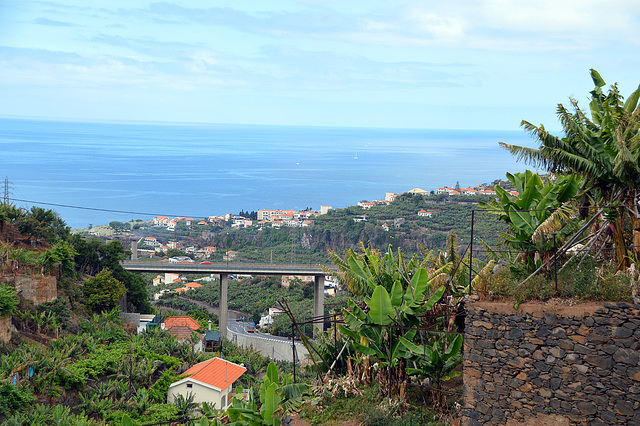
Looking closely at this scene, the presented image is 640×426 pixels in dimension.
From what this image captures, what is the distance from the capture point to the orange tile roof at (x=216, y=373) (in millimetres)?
18625

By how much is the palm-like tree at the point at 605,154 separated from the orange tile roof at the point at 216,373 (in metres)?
13.7

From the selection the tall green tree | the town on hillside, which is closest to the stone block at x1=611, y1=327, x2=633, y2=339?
the tall green tree

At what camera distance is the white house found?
1814 centimetres

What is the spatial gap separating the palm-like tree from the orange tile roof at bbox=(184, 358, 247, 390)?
13.7 meters

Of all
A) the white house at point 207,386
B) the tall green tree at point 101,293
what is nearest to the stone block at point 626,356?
the white house at point 207,386

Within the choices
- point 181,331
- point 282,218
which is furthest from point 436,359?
point 282,218

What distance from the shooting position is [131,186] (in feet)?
418

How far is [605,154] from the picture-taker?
7.41m

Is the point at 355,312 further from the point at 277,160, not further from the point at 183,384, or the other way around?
the point at 277,160

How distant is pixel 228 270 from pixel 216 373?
16.7 m

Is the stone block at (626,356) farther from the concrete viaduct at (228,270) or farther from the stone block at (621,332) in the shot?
the concrete viaduct at (228,270)

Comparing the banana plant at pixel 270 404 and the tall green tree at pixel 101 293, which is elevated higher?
the banana plant at pixel 270 404

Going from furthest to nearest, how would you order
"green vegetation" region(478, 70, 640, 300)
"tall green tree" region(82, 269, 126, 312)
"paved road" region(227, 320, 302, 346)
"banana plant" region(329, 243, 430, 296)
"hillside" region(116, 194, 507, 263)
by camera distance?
"hillside" region(116, 194, 507, 263)
"paved road" region(227, 320, 302, 346)
"tall green tree" region(82, 269, 126, 312)
"banana plant" region(329, 243, 430, 296)
"green vegetation" region(478, 70, 640, 300)

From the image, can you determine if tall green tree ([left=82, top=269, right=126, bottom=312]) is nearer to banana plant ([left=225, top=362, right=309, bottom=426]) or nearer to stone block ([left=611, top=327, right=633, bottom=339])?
banana plant ([left=225, top=362, right=309, bottom=426])
